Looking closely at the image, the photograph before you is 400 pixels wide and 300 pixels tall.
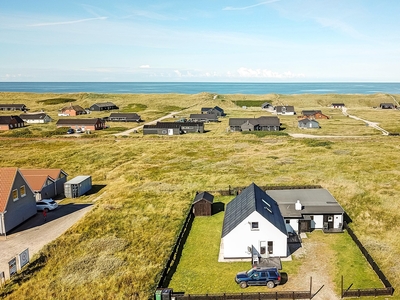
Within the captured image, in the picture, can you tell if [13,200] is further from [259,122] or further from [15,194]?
[259,122]

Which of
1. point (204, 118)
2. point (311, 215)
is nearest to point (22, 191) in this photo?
point (311, 215)

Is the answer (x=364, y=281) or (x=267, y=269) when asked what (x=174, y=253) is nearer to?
(x=267, y=269)

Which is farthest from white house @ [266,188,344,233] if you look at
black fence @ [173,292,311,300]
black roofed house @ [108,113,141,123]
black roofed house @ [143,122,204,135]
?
black roofed house @ [108,113,141,123]

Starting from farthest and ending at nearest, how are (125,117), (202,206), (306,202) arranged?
(125,117) → (202,206) → (306,202)

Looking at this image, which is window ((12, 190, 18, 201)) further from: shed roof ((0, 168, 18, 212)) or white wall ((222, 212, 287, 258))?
white wall ((222, 212, 287, 258))

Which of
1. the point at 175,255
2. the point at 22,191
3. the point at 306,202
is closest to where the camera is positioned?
the point at 175,255

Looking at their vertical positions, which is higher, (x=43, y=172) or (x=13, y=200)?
(x=43, y=172)

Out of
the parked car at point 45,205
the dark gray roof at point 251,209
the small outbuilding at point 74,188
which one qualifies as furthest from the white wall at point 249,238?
the small outbuilding at point 74,188
